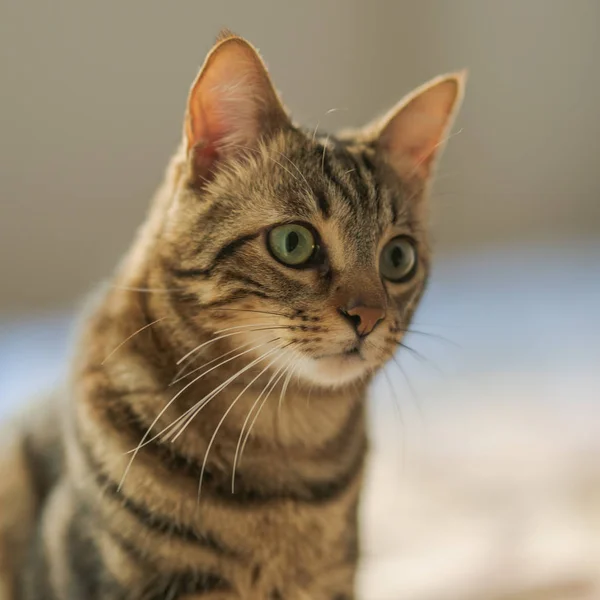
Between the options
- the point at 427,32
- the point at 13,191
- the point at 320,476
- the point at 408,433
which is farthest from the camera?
the point at 427,32

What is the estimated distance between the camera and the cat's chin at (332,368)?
2.60 feet

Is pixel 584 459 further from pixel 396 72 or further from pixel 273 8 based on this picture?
pixel 396 72

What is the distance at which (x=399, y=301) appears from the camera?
2.95 ft

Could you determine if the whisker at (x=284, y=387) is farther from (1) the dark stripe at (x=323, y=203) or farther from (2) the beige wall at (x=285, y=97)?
(2) the beige wall at (x=285, y=97)

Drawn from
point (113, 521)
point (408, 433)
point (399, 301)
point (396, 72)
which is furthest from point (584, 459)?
point (396, 72)

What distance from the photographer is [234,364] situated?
83cm

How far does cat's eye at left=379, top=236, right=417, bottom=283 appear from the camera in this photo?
89cm

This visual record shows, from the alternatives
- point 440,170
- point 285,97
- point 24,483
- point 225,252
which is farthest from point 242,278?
point 285,97

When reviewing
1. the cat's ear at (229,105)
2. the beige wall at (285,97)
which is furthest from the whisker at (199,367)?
the beige wall at (285,97)

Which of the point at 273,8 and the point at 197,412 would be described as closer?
Result: the point at 197,412

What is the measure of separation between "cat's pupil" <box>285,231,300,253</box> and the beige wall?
88 centimetres

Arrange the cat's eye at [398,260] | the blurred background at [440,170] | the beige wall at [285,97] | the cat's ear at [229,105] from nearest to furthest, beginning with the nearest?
1. the cat's ear at [229,105]
2. the cat's eye at [398,260]
3. the blurred background at [440,170]
4. the beige wall at [285,97]

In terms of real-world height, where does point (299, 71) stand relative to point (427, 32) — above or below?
below

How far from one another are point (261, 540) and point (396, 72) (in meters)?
2.10
